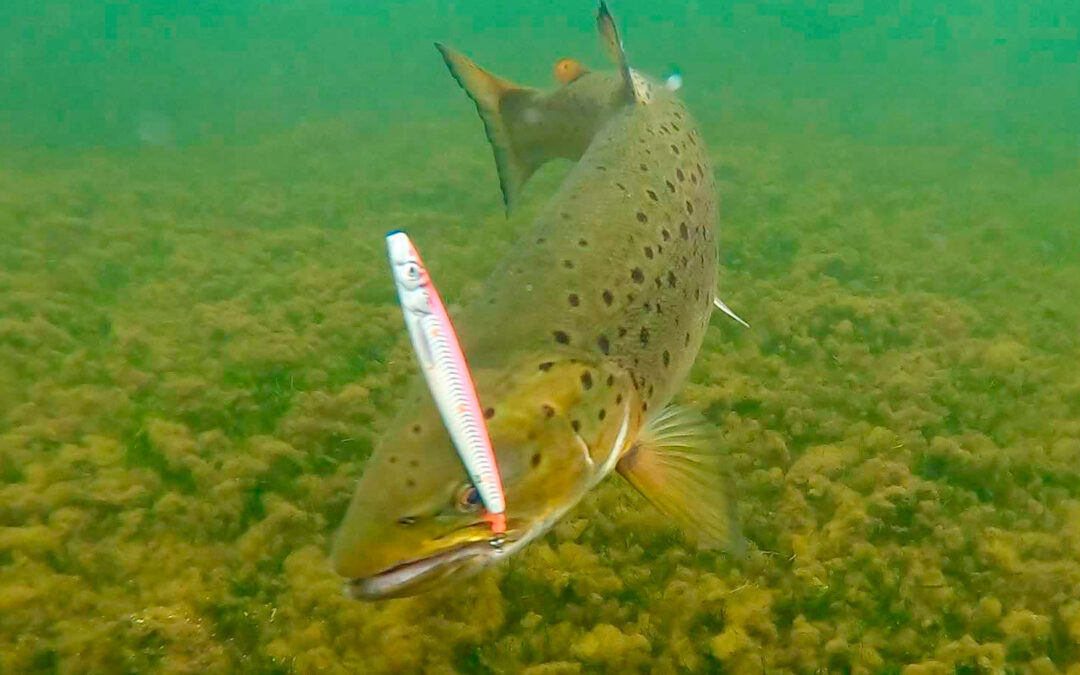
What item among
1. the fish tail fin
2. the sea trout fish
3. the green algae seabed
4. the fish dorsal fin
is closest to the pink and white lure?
the sea trout fish

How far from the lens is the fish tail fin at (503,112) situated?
16.2 feet

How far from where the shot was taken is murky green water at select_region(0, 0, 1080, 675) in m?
3.23

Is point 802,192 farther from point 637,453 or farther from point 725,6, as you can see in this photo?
point 725,6

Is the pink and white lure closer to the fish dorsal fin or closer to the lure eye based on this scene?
the lure eye

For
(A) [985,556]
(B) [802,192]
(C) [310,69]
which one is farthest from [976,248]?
(C) [310,69]

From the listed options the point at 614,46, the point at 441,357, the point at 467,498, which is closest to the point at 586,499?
the point at 467,498

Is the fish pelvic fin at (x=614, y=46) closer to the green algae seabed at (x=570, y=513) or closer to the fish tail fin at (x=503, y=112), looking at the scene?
the fish tail fin at (x=503, y=112)

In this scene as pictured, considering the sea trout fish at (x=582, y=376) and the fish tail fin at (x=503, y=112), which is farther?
the fish tail fin at (x=503, y=112)

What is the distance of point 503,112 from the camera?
16.8 ft

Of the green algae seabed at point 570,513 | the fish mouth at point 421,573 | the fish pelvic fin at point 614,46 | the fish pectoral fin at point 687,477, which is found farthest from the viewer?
the fish pelvic fin at point 614,46

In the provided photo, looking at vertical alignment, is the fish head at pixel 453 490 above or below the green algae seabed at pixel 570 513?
above

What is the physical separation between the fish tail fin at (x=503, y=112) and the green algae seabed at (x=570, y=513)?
5.25ft

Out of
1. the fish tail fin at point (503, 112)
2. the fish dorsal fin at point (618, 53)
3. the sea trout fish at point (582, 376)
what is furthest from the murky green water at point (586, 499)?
the fish dorsal fin at point (618, 53)

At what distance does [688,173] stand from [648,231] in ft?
2.69
